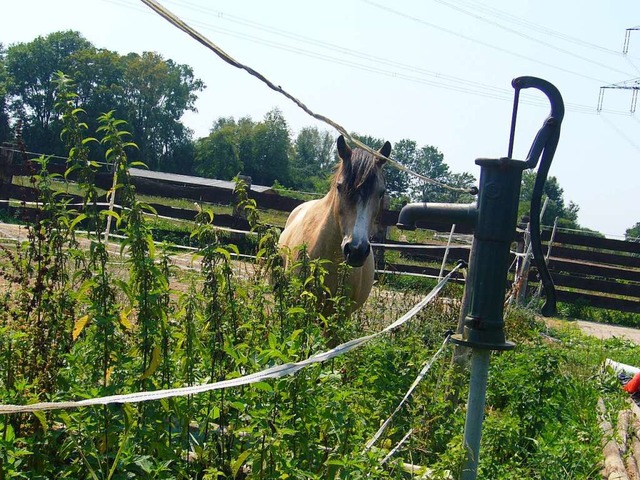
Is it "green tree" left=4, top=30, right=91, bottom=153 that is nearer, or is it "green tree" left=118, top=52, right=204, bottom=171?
"green tree" left=4, top=30, right=91, bottom=153

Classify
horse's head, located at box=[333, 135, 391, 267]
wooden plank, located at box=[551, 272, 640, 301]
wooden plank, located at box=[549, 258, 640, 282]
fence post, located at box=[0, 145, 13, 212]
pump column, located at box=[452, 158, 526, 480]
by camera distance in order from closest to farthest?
pump column, located at box=[452, 158, 526, 480], horse's head, located at box=[333, 135, 391, 267], fence post, located at box=[0, 145, 13, 212], wooden plank, located at box=[551, 272, 640, 301], wooden plank, located at box=[549, 258, 640, 282]

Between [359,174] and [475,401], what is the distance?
9.83 feet

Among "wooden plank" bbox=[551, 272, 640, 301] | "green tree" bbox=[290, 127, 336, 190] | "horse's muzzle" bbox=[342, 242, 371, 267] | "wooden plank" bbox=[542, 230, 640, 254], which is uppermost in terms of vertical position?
"green tree" bbox=[290, 127, 336, 190]

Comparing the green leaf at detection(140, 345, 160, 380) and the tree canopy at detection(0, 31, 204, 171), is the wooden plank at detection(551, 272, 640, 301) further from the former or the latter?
the tree canopy at detection(0, 31, 204, 171)

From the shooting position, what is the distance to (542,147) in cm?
187

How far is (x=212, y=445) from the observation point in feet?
6.87

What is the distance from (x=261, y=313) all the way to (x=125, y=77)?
67.1 meters

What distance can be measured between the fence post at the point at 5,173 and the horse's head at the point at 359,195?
501 inches

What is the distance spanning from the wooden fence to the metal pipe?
11.6 metres

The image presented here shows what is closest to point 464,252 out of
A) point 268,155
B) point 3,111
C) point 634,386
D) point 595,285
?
point 595,285

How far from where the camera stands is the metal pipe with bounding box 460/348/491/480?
1.85 metres

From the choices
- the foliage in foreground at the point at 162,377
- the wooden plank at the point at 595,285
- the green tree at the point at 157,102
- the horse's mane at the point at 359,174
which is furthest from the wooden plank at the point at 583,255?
the green tree at the point at 157,102

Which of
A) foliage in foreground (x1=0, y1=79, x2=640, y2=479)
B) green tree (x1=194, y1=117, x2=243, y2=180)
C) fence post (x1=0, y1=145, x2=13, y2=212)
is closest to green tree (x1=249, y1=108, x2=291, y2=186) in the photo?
green tree (x1=194, y1=117, x2=243, y2=180)

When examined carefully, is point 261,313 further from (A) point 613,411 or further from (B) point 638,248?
(B) point 638,248
